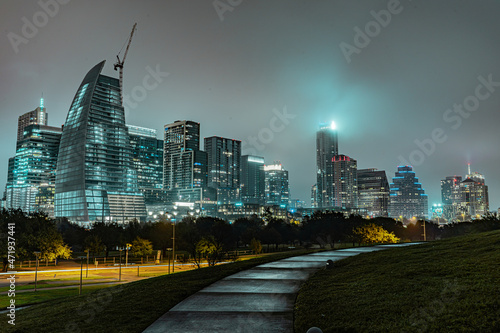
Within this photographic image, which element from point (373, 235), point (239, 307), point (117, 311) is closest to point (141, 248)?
point (373, 235)

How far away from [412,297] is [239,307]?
7352mm

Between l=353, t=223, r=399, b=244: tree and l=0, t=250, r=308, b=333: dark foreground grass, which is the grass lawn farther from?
l=353, t=223, r=399, b=244: tree

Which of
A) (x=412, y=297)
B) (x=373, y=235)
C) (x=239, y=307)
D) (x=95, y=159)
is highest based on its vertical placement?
(x=95, y=159)

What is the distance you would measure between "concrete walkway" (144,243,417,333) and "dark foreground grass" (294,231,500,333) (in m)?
0.88

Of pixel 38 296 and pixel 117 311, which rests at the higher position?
pixel 117 311

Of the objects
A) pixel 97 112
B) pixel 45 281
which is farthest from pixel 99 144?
pixel 45 281

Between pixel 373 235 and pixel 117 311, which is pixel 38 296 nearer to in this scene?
pixel 117 311

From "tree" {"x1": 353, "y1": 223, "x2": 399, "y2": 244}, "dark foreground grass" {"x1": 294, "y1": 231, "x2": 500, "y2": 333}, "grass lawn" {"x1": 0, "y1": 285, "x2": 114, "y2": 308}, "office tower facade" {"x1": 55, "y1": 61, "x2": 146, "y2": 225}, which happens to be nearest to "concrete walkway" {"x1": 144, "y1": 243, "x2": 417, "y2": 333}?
"dark foreground grass" {"x1": 294, "y1": 231, "x2": 500, "y2": 333}

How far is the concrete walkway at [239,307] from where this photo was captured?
46.1ft

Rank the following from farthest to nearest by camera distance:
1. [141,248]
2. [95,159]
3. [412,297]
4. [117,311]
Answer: [95,159] < [141,248] < [117,311] < [412,297]

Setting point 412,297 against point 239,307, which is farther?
point 239,307

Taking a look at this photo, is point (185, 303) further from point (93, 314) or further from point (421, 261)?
point (421, 261)

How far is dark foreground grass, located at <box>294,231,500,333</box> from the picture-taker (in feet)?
39.3

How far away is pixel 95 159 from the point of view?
186 meters
